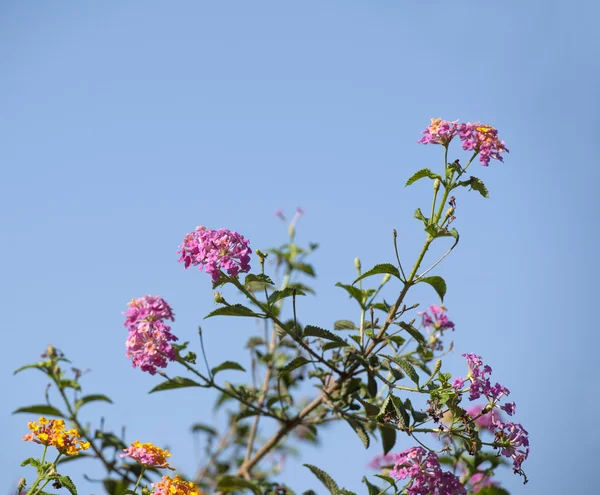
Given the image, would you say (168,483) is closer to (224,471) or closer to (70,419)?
(70,419)

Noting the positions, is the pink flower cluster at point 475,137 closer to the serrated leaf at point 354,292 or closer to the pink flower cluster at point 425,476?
the serrated leaf at point 354,292

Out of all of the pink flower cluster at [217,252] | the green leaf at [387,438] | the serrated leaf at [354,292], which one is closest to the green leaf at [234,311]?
the pink flower cluster at [217,252]

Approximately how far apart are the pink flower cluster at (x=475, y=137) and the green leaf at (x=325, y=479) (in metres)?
1.52

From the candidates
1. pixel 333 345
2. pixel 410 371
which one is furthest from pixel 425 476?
pixel 333 345

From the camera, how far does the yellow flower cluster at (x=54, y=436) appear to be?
2.67 meters

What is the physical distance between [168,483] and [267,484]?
1.15 m

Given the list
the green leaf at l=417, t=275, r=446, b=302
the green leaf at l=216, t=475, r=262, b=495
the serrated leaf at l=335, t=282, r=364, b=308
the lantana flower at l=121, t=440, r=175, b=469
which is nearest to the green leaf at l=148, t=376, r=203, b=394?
the green leaf at l=216, t=475, r=262, b=495

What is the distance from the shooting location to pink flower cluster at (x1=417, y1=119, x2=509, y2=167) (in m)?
3.22

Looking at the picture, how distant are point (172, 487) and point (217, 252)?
36.2 inches

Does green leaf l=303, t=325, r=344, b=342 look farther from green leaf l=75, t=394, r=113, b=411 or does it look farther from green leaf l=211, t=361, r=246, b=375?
green leaf l=75, t=394, r=113, b=411

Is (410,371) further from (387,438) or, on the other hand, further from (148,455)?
(148,455)

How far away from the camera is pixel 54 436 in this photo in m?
2.68

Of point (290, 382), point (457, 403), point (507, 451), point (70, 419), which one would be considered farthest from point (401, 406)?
point (70, 419)

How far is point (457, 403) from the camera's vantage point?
9.69ft
